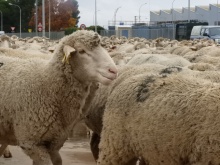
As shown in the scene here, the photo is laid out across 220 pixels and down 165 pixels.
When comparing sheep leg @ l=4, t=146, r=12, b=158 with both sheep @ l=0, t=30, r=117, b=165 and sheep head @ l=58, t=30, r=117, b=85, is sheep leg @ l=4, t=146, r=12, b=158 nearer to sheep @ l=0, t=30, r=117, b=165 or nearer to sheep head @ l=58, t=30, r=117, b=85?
sheep @ l=0, t=30, r=117, b=165

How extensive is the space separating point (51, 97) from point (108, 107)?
2.58 feet

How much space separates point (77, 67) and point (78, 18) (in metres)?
87.7

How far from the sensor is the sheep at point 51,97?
586cm

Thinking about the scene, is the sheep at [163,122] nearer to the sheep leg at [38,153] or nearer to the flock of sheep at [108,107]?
the flock of sheep at [108,107]

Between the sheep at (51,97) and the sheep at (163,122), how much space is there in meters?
0.54

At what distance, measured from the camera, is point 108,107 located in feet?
18.2

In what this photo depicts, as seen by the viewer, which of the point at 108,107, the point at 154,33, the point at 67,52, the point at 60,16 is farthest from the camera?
the point at 60,16

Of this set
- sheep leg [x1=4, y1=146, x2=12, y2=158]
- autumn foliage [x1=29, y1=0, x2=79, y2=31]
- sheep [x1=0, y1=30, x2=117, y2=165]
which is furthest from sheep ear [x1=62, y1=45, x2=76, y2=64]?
autumn foliage [x1=29, y1=0, x2=79, y2=31]

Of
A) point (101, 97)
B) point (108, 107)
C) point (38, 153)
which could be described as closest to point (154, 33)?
point (101, 97)

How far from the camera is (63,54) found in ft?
19.8

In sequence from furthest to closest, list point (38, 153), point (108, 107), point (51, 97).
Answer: point (51, 97) → point (38, 153) → point (108, 107)

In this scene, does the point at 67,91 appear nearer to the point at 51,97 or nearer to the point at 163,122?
the point at 51,97

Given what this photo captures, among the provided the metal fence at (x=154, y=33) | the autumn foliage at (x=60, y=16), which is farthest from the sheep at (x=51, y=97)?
the autumn foliage at (x=60, y=16)

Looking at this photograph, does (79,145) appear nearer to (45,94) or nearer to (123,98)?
(45,94)
